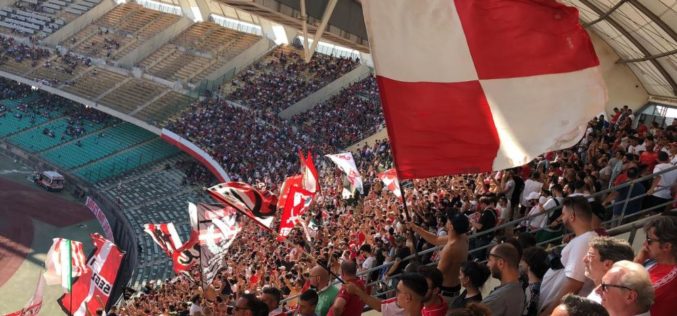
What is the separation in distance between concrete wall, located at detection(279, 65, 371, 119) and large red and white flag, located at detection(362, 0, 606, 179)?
2954cm

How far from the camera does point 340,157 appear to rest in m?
19.8

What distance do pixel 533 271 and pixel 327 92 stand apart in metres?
31.2

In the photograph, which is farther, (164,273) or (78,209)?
(78,209)

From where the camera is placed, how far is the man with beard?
473 cm

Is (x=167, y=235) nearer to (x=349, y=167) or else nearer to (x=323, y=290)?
(x=349, y=167)

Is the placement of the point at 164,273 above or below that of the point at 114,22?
below

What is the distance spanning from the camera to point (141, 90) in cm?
4169

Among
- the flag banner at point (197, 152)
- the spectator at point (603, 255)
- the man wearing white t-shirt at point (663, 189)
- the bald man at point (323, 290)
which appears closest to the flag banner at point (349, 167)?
the flag banner at point (197, 152)

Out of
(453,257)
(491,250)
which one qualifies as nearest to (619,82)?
(453,257)

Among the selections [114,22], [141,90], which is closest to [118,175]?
[141,90]

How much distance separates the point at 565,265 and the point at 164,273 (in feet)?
67.6

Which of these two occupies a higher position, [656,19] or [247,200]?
[656,19]

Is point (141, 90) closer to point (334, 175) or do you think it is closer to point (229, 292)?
point (334, 175)

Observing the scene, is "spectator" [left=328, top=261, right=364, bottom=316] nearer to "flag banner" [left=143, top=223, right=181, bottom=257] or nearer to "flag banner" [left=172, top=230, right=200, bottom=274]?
"flag banner" [left=172, top=230, right=200, bottom=274]
